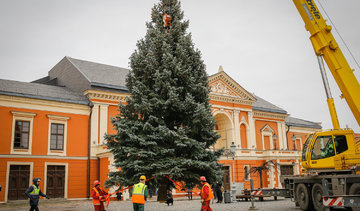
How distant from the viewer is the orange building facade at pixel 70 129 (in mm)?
23719

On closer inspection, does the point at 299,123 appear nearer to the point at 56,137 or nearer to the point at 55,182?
the point at 56,137

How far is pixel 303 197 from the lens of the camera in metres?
14.4

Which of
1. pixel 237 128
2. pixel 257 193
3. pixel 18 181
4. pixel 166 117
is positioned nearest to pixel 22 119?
pixel 18 181

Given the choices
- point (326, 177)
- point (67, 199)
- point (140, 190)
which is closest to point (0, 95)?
point (67, 199)

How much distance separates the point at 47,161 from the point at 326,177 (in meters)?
20.1

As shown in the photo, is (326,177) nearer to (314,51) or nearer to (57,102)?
(314,51)

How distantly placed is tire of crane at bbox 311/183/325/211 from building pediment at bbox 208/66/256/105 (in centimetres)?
1995

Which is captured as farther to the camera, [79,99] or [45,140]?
[79,99]

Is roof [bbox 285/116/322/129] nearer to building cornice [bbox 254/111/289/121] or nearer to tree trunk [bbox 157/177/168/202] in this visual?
building cornice [bbox 254/111/289/121]

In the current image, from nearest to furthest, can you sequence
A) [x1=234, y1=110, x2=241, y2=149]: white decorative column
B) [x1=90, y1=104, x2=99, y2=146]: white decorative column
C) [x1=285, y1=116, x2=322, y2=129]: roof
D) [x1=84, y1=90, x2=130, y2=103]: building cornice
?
1. [x1=90, y1=104, x2=99, y2=146]: white decorative column
2. [x1=84, y1=90, x2=130, y2=103]: building cornice
3. [x1=234, y1=110, x2=241, y2=149]: white decorative column
4. [x1=285, y1=116, x2=322, y2=129]: roof

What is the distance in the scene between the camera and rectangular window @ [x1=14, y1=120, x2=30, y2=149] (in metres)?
24.0

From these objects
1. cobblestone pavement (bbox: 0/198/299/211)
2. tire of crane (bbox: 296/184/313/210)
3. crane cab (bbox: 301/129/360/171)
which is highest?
crane cab (bbox: 301/129/360/171)

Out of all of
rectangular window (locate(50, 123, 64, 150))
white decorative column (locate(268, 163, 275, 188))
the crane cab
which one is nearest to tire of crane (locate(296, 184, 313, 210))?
the crane cab

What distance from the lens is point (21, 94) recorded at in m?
24.4
